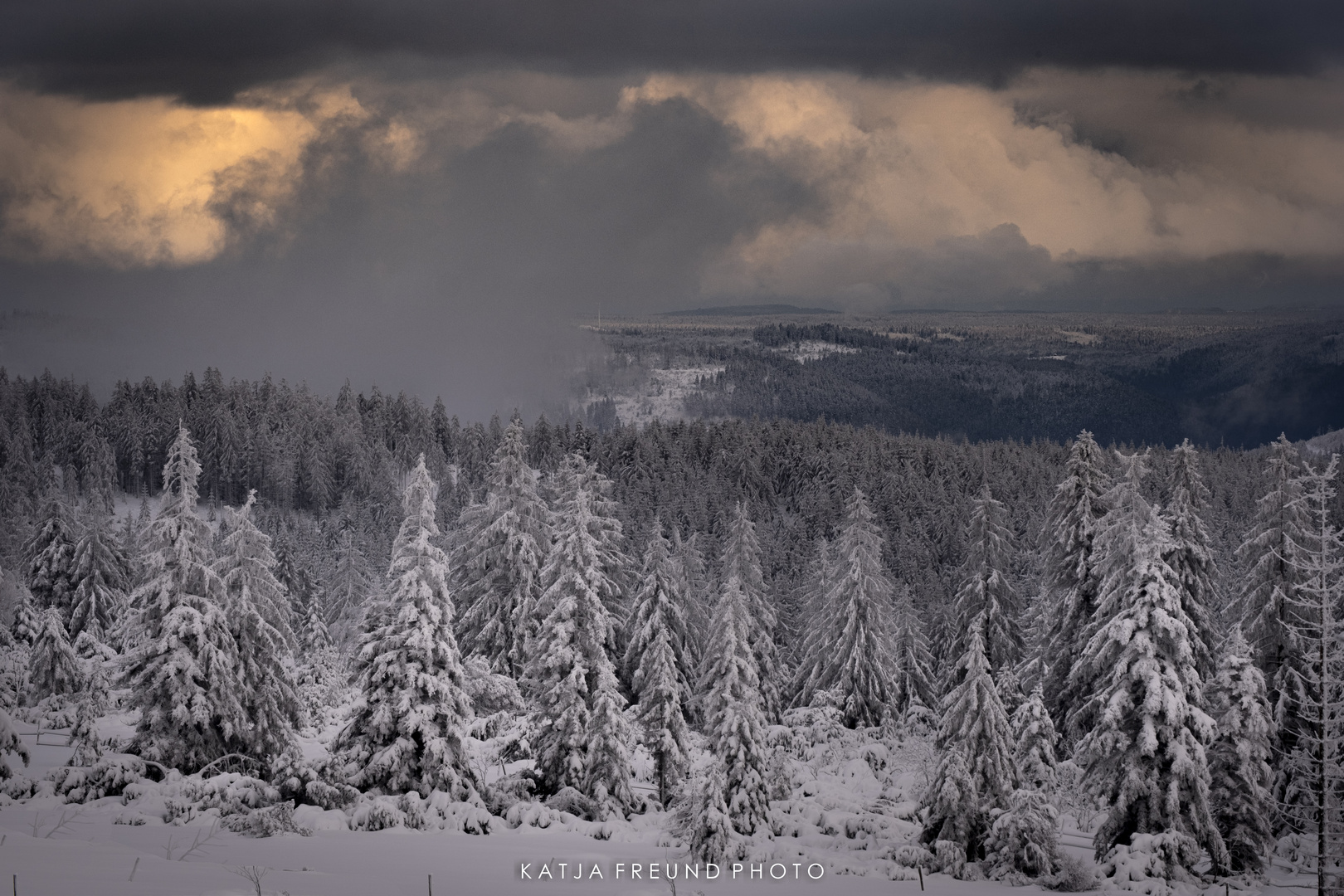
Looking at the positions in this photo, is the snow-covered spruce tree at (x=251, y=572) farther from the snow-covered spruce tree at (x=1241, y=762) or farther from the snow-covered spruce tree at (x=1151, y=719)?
the snow-covered spruce tree at (x=1241, y=762)

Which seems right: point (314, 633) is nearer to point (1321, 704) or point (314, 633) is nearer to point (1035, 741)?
point (1035, 741)

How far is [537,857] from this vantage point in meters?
25.0

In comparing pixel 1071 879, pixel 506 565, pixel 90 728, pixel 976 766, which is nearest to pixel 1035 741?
pixel 976 766

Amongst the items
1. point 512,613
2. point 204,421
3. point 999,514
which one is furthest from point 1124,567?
point 204,421

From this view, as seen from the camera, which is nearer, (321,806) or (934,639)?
(321,806)

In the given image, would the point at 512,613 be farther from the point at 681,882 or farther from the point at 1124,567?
the point at 1124,567

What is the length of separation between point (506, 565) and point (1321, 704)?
27.9 metres

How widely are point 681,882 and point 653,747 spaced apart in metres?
7.29

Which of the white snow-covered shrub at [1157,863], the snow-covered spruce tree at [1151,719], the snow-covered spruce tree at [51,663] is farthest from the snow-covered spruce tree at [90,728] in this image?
the white snow-covered shrub at [1157,863]

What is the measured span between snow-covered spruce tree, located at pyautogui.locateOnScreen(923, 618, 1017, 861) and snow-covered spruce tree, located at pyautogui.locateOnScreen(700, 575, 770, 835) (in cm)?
532

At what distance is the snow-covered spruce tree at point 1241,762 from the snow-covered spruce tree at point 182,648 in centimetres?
2862

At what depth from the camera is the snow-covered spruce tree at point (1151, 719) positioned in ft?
85.0

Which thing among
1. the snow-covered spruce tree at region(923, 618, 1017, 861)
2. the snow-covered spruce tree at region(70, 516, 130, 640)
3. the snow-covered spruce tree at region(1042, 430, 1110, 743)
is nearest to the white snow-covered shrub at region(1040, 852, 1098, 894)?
the snow-covered spruce tree at region(923, 618, 1017, 861)

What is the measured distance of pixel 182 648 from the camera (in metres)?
27.2
